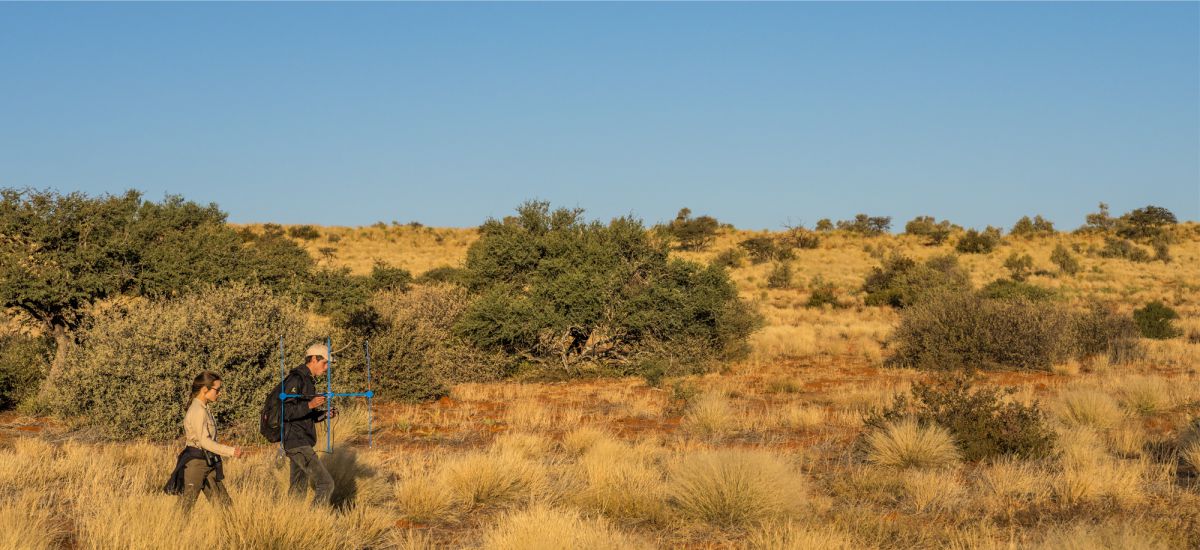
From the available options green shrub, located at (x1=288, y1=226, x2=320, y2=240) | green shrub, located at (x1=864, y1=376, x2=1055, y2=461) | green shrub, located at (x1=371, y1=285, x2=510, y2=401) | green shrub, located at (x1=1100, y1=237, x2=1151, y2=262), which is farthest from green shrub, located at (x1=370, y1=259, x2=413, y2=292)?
green shrub, located at (x1=1100, y1=237, x2=1151, y2=262)

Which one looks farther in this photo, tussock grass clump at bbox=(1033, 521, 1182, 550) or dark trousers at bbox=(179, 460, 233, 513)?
dark trousers at bbox=(179, 460, 233, 513)

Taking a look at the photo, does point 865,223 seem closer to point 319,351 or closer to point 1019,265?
point 1019,265

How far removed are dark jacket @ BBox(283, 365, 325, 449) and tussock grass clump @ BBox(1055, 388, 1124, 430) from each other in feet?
36.4

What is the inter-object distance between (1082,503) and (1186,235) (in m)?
67.1

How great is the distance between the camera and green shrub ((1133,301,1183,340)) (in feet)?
92.6

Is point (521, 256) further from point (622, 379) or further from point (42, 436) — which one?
point (42, 436)

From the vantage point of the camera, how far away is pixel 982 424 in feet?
39.8

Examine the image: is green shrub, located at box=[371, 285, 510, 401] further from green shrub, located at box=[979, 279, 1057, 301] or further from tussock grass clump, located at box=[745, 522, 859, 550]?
green shrub, located at box=[979, 279, 1057, 301]

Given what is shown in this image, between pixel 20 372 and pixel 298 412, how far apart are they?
13434 millimetres

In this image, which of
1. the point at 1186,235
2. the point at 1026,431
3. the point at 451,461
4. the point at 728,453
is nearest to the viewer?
the point at 728,453

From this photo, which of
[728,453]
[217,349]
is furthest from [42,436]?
[728,453]

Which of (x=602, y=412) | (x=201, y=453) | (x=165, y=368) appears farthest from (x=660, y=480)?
(x=165, y=368)

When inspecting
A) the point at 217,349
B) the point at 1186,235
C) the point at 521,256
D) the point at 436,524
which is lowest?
the point at 436,524

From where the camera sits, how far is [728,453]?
385 inches
